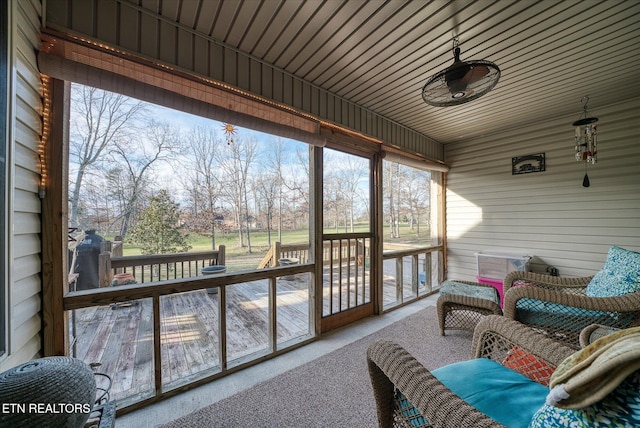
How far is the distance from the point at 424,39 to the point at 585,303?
2.22 m

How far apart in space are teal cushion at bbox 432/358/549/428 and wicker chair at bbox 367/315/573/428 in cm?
5

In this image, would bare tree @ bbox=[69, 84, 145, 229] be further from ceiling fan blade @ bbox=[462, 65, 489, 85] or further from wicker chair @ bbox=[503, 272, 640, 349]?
wicker chair @ bbox=[503, 272, 640, 349]

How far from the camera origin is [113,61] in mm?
1519

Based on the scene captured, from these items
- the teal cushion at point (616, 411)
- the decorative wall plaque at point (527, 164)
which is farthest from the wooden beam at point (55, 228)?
the decorative wall plaque at point (527, 164)

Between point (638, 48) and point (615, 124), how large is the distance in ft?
4.27

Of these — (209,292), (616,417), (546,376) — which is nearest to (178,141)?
(209,292)

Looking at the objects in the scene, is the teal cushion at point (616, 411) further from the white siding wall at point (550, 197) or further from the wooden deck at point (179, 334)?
the white siding wall at point (550, 197)

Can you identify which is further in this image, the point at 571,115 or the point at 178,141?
the point at 571,115

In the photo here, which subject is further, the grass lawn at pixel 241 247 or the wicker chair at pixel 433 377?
the grass lawn at pixel 241 247

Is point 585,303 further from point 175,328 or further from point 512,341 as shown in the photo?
point 175,328

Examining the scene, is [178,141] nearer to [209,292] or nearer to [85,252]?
[85,252]

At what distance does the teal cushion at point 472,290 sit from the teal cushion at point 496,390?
1.47 meters

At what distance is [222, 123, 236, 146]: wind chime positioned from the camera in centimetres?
204

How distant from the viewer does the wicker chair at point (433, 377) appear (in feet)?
2.43
